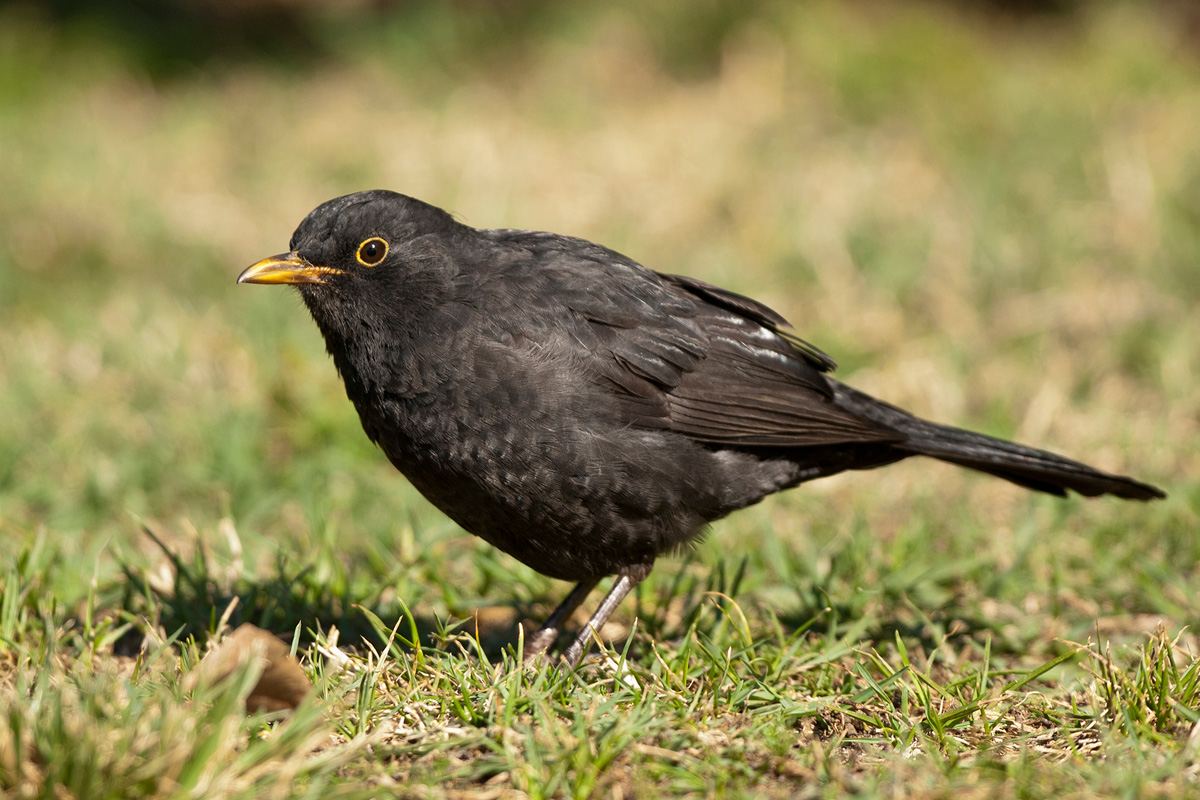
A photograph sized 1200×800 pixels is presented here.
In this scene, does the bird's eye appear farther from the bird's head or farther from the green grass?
the green grass

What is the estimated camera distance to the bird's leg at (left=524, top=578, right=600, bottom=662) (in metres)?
3.97

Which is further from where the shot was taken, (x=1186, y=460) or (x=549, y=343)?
(x=1186, y=460)

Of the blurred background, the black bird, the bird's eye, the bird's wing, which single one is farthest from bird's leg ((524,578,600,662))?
the bird's eye

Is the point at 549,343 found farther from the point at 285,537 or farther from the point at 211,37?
the point at 211,37

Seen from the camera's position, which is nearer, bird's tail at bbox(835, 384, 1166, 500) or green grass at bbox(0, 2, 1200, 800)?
green grass at bbox(0, 2, 1200, 800)

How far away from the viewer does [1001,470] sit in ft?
14.3

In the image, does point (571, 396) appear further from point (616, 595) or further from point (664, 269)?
point (664, 269)

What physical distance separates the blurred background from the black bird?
0.61 metres

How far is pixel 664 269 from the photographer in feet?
24.7

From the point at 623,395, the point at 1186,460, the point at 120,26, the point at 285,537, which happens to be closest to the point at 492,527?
the point at 623,395

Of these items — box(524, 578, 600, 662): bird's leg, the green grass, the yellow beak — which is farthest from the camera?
box(524, 578, 600, 662): bird's leg

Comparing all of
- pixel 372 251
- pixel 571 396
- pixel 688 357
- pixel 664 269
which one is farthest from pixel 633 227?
pixel 571 396

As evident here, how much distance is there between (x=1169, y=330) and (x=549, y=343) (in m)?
4.25

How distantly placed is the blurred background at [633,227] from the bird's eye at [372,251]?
1209 millimetres
